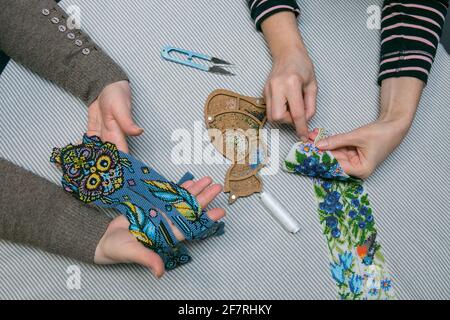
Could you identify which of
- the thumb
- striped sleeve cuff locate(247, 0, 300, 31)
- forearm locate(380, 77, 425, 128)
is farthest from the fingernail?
striped sleeve cuff locate(247, 0, 300, 31)

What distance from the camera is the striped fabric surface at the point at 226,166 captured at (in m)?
0.64

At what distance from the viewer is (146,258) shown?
0.56m

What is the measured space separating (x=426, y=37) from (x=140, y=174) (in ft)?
1.59

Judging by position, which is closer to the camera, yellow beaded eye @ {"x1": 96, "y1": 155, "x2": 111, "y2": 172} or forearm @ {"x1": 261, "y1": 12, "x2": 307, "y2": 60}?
yellow beaded eye @ {"x1": 96, "y1": 155, "x2": 111, "y2": 172}

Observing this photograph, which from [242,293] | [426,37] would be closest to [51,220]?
[242,293]

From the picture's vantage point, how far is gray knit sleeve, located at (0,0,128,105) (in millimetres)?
713

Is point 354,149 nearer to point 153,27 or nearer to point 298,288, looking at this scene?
point 298,288

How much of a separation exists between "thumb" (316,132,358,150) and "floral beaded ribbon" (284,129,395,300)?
0.04 feet

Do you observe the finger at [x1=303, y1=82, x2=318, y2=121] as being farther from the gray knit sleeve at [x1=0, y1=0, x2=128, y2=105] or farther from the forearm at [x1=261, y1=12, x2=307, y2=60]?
the gray knit sleeve at [x1=0, y1=0, x2=128, y2=105]

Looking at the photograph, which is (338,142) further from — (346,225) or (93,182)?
(93,182)

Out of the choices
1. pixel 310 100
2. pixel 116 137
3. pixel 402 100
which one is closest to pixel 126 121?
pixel 116 137

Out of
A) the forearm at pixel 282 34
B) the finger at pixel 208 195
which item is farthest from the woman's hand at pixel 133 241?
the forearm at pixel 282 34

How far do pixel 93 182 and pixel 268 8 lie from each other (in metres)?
0.39

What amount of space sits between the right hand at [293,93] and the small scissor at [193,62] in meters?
0.08
